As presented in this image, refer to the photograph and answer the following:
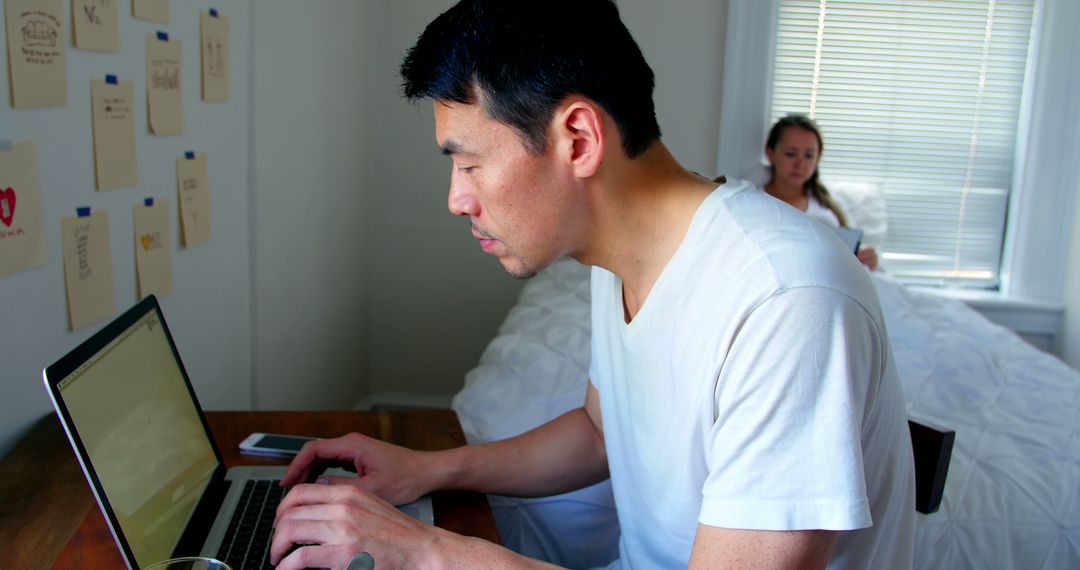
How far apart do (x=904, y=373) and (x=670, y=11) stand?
1635 mm

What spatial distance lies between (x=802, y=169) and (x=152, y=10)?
2233mm

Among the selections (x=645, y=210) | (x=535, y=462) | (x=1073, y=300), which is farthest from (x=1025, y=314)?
(x=645, y=210)

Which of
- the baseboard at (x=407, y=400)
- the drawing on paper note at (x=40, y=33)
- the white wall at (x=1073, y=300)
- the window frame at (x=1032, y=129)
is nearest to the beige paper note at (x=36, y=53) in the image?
the drawing on paper note at (x=40, y=33)

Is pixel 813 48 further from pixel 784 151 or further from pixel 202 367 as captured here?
pixel 202 367

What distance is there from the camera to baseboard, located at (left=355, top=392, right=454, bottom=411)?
3.32 m

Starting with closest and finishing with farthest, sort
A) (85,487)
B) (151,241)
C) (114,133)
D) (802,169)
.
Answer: (85,487)
(114,133)
(151,241)
(802,169)

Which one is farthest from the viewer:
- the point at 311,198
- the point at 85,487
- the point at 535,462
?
the point at 311,198

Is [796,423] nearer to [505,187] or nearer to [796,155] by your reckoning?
[505,187]

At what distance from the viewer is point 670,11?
315 cm

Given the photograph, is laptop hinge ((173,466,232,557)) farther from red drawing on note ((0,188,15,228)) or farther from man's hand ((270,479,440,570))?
red drawing on note ((0,188,15,228))

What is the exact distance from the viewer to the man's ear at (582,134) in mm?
928

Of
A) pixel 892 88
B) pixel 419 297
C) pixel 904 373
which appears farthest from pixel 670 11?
pixel 904 373

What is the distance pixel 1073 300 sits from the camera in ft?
10.5

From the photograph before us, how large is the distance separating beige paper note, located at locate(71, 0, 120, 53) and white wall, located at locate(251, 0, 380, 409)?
2.17ft
